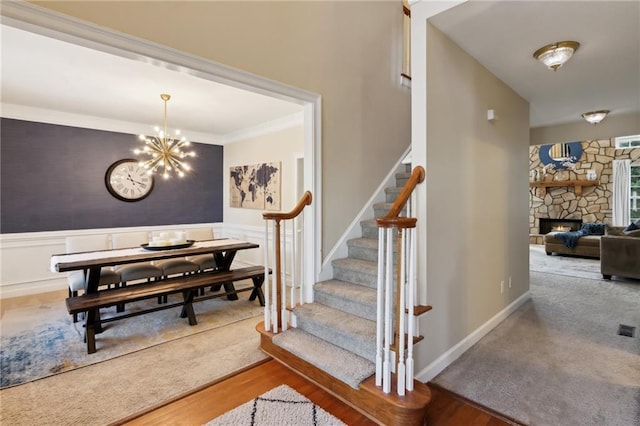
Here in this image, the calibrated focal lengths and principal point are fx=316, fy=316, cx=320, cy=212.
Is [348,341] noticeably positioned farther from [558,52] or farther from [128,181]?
[128,181]

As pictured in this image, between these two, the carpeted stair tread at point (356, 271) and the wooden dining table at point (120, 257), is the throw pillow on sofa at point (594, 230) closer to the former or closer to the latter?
the carpeted stair tread at point (356, 271)

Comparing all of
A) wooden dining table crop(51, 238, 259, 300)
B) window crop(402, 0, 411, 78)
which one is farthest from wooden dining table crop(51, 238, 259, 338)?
window crop(402, 0, 411, 78)

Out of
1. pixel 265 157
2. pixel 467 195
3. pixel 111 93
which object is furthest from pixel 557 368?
pixel 111 93

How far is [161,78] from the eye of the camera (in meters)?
3.33

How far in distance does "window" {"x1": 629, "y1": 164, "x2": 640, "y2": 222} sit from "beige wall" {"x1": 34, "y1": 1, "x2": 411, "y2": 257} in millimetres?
7709

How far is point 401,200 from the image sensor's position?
78.4 inches

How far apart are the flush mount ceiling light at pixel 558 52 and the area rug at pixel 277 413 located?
3.10m

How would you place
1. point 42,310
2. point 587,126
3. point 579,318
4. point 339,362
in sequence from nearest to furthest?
1. point 339,362
2. point 579,318
3. point 42,310
4. point 587,126

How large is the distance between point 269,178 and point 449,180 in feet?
11.3

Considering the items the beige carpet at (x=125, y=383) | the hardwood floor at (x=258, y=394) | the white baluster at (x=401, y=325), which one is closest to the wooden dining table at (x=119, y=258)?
the beige carpet at (x=125, y=383)

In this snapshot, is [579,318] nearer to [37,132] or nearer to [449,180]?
[449,180]

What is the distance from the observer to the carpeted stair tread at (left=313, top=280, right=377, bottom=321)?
241 centimetres

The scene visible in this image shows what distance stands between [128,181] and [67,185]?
31.7 inches

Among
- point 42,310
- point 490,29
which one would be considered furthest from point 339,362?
point 42,310
